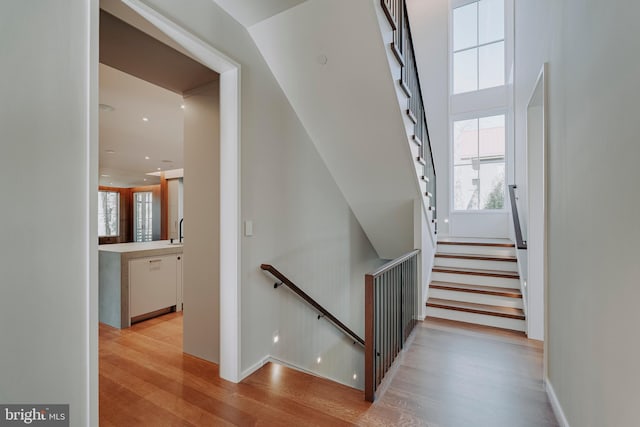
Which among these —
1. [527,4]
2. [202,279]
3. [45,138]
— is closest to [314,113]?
[202,279]

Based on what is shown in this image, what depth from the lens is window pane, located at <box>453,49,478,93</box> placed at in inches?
233

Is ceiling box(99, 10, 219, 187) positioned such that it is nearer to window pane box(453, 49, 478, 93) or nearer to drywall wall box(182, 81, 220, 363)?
drywall wall box(182, 81, 220, 363)

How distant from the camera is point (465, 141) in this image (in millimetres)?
6016

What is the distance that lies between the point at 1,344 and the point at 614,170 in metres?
2.57

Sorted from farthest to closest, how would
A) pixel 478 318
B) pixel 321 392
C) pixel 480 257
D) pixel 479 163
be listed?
pixel 479 163 < pixel 480 257 < pixel 478 318 < pixel 321 392

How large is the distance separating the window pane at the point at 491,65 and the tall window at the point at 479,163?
2.32ft

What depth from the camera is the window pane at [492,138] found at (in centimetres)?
566

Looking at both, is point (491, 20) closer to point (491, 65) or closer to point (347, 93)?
point (491, 65)

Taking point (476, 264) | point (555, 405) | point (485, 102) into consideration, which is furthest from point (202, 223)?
point (485, 102)

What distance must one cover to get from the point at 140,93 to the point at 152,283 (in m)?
2.22

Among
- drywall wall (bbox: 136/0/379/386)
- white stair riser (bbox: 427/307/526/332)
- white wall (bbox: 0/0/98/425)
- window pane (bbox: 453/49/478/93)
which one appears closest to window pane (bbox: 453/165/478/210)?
window pane (bbox: 453/49/478/93)

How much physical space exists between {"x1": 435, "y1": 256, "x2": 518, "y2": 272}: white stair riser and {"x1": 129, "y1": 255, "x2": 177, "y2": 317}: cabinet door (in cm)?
378

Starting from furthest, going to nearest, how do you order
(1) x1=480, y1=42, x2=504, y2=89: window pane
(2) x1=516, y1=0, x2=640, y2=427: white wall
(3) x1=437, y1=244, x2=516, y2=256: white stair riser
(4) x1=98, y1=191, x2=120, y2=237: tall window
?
(4) x1=98, y1=191, x2=120, y2=237: tall window < (1) x1=480, y1=42, x2=504, y2=89: window pane < (3) x1=437, y1=244, x2=516, y2=256: white stair riser < (2) x1=516, y1=0, x2=640, y2=427: white wall

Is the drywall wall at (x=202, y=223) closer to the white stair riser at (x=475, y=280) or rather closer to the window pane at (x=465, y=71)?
the white stair riser at (x=475, y=280)
